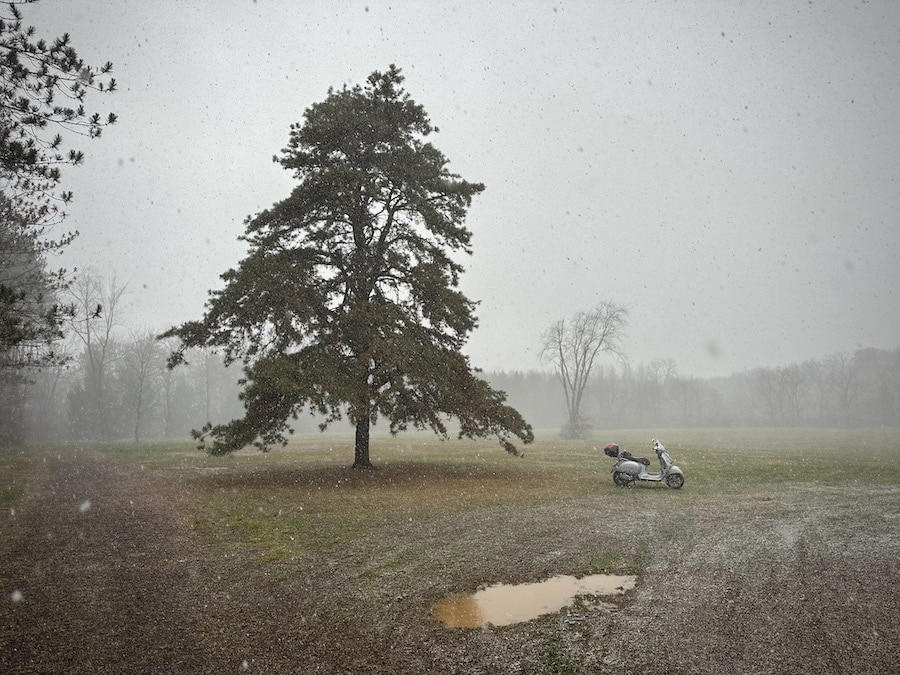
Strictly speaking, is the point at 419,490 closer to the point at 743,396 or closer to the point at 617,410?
the point at 617,410

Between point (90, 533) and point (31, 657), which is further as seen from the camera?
point (90, 533)

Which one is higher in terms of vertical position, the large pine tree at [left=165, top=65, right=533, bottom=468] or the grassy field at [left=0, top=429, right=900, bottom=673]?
the large pine tree at [left=165, top=65, right=533, bottom=468]

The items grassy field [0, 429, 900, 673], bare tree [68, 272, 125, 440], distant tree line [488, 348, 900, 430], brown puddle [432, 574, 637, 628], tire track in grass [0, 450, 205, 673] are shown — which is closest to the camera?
tire track in grass [0, 450, 205, 673]

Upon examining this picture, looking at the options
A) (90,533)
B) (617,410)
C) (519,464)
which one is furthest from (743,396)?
(90,533)

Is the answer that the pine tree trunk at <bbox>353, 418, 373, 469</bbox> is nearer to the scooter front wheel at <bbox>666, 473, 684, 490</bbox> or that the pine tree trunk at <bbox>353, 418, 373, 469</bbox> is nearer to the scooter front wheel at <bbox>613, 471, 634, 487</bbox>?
the scooter front wheel at <bbox>613, 471, 634, 487</bbox>

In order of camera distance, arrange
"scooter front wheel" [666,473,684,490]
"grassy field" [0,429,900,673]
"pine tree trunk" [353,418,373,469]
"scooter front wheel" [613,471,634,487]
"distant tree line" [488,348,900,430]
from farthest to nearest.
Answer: "distant tree line" [488,348,900,430] < "pine tree trunk" [353,418,373,469] < "scooter front wheel" [613,471,634,487] < "scooter front wheel" [666,473,684,490] < "grassy field" [0,429,900,673]

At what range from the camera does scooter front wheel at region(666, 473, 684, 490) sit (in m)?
14.5

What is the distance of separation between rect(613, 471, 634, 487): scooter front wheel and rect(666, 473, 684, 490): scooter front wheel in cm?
107

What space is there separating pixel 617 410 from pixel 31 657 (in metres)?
93.2

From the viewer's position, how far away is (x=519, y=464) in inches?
856

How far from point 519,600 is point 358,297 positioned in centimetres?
1154

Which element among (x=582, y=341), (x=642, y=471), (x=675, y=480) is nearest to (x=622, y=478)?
(x=642, y=471)

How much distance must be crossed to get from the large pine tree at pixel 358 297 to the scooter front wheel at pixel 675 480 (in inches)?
162

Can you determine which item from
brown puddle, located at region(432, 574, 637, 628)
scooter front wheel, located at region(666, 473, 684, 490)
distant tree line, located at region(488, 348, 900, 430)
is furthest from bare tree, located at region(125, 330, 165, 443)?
distant tree line, located at region(488, 348, 900, 430)
